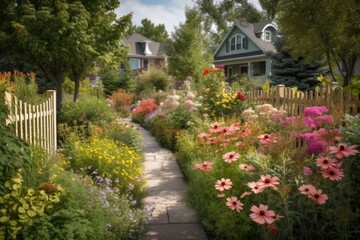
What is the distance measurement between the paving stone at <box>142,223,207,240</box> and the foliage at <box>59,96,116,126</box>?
Answer: 4.54 metres

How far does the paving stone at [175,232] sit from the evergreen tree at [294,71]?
16.1 meters

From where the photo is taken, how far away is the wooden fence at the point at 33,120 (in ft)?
12.9

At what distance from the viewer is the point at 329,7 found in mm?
11391

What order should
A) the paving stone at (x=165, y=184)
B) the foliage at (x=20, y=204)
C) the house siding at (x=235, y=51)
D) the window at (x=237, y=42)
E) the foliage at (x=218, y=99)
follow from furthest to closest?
the window at (x=237, y=42) → the house siding at (x=235, y=51) → the foliage at (x=218, y=99) → the paving stone at (x=165, y=184) → the foliage at (x=20, y=204)

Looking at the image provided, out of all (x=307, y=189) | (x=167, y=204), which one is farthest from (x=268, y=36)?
(x=307, y=189)

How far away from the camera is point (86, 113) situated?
8.13 metres

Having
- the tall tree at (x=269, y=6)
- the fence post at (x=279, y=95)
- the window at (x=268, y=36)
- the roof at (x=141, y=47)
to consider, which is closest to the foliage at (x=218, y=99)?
the fence post at (x=279, y=95)

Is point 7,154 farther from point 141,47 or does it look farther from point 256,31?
point 141,47

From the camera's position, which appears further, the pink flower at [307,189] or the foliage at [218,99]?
the foliage at [218,99]

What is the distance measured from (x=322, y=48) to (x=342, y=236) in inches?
448

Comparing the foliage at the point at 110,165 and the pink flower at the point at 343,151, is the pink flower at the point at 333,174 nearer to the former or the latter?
the pink flower at the point at 343,151

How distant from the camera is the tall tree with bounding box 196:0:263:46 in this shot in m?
38.8

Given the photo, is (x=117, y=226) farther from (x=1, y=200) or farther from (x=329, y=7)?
(x=329, y=7)

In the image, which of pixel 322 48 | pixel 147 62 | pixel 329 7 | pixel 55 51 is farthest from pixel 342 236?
pixel 147 62
